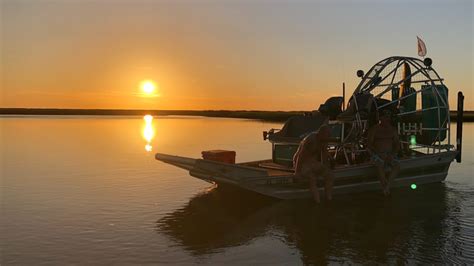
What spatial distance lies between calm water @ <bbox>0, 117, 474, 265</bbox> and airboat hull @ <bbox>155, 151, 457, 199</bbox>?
0.34 metres

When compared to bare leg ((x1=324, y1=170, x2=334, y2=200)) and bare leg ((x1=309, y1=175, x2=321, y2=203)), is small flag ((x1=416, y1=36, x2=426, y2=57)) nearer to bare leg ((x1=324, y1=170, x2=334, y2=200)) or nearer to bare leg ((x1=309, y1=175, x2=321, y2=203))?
bare leg ((x1=324, y1=170, x2=334, y2=200))

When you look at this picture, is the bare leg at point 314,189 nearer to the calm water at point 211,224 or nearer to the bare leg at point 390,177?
the calm water at point 211,224

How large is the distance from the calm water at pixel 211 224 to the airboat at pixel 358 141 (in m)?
0.48

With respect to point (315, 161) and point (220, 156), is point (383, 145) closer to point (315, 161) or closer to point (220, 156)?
point (315, 161)

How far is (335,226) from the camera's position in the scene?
1130 centimetres

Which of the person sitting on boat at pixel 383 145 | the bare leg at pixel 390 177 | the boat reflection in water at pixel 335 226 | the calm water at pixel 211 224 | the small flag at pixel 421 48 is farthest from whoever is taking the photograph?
the small flag at pixel 421 48

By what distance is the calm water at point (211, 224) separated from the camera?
9.11 metres

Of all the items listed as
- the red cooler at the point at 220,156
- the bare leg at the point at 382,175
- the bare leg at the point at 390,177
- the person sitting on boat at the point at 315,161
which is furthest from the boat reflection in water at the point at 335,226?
the red cooler at the point at 220,156

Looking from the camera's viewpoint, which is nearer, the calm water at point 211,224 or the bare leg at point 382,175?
the calm water at point 211,224

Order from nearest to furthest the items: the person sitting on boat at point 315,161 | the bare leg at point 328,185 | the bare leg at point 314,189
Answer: the person sitting on boat at point 315,161
the bare leg at point 314,189
the bare leg at point 328,185

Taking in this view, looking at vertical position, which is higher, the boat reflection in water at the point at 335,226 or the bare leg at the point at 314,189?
the bare leg at the point at 314,189

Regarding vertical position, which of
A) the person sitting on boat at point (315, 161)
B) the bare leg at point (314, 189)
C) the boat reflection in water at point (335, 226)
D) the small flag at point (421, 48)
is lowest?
the boat reflection in water at point (335, 226)

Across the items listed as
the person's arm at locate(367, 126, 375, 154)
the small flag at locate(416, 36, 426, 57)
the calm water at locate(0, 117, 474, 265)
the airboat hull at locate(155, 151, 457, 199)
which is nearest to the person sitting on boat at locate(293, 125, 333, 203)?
the airboat hull at locate(155, 151, 457, 199)

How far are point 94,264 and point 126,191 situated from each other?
7332 millimetres
